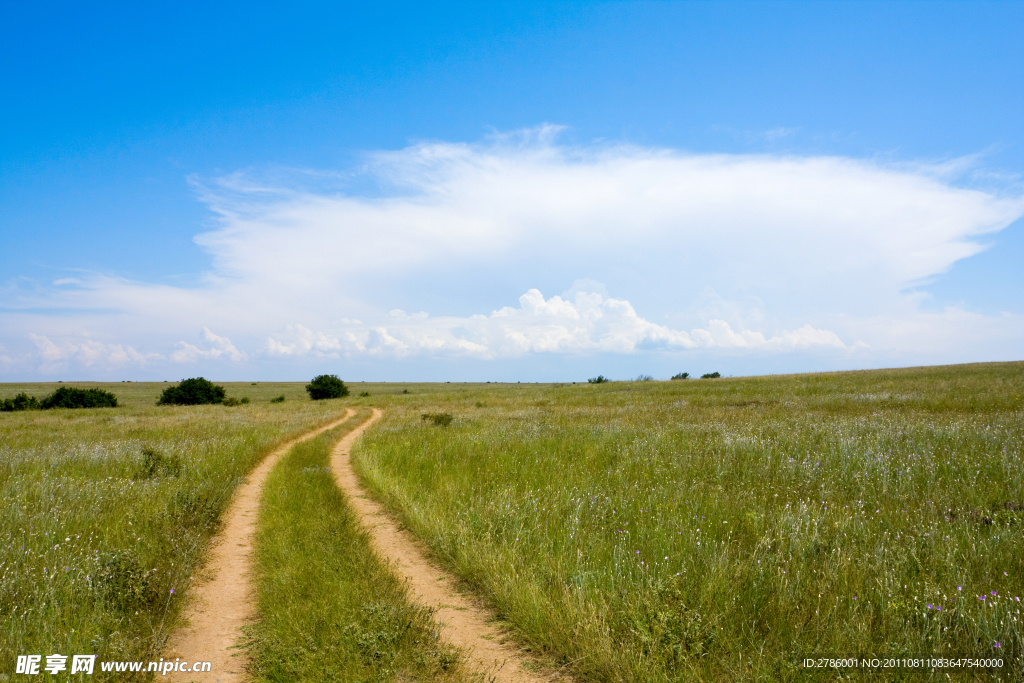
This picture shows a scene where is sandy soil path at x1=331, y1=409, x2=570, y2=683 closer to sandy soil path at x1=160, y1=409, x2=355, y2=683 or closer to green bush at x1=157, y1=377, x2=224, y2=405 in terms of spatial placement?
sandy soil path at x1=160, y1=409, x2=355, y2=683

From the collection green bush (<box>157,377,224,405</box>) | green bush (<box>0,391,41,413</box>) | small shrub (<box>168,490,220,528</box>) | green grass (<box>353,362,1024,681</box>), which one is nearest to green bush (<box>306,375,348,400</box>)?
green bush (<box>157,377,224,405</box>)

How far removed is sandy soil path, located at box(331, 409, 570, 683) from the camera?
4.54m

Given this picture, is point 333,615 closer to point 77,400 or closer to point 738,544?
point 738,544

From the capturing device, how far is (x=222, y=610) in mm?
5910

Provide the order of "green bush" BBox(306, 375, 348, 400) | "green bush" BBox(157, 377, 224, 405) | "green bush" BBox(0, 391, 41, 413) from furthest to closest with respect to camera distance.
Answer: "green bush" BBox(306, 375, 348, 400) → "green bush" BBox(157, 377, 224, 405) → "green bush" BBox(0, 391, 41, 413)

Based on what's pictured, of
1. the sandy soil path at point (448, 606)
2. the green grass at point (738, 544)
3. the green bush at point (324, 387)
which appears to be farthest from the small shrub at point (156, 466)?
the green bush at point (324, 387)

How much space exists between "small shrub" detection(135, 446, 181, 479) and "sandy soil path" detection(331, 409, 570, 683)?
565 centimetres

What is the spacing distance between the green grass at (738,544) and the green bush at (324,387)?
68840mm

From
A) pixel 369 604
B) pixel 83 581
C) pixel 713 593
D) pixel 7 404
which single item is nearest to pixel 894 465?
pixel 713 593

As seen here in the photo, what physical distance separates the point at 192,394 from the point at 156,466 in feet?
213

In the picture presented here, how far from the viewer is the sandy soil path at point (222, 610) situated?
4.74 m

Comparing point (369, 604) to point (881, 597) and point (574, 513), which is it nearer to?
point (574, 513)

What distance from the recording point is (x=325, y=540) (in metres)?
7.96

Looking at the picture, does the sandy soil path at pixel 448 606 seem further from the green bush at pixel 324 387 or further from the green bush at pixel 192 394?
the green bush at pixel 324 387
